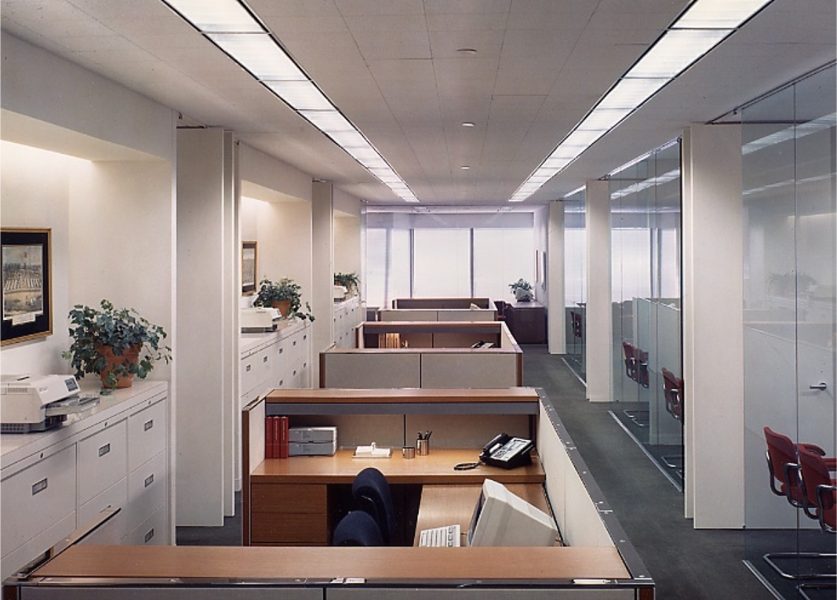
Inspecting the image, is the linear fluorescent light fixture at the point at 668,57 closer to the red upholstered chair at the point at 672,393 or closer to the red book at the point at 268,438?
the red upholstered chair at the point at 672,393

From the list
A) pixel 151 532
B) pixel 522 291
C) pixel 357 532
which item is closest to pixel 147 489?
pixel 151 532

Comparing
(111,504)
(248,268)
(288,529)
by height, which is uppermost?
(248,268)

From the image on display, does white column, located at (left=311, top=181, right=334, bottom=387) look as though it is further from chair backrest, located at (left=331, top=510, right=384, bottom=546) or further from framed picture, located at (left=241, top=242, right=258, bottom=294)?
chair backrest, located at (left=331, top=510, right=384, bottom=546)

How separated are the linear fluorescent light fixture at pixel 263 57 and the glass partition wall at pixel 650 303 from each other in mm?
2749

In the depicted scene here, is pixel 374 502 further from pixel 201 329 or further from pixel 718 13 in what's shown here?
pixel 201 329

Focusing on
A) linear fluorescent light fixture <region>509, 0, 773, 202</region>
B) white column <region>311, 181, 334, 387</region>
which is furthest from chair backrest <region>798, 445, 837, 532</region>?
white column <region>311, 181, 334, 387</region>

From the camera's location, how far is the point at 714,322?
6.14 meters

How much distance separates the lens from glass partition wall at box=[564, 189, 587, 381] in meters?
12.6

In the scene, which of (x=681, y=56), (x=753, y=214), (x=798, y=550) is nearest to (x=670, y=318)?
(x=753, y=214)

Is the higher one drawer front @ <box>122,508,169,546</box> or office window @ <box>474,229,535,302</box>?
office window @ <box>474,229,535,302</box>

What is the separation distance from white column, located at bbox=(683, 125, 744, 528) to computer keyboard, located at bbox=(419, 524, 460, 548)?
10.0ft

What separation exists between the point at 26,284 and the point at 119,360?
0.64m

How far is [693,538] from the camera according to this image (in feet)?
19.5

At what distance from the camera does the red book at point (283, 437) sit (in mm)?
4844
